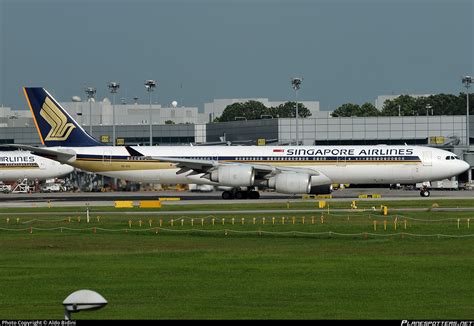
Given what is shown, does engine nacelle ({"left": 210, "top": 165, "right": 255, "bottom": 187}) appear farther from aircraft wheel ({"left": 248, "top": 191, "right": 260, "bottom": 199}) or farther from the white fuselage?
aircraft wheel ({"left": 248, "top": 191, "right": 260, "bottom": 199})

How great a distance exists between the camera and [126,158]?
273 ft

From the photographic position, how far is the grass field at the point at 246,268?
26.0 meters

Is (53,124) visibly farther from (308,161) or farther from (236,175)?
(308,161)

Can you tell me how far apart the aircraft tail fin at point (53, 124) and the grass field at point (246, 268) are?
29018mm

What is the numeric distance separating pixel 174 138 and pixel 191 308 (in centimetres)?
14693

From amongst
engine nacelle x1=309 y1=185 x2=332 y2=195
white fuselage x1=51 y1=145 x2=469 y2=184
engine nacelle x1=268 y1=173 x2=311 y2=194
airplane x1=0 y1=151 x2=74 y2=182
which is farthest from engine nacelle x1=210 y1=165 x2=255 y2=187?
airplane x1=0 y1=151 x2=74 y2=182

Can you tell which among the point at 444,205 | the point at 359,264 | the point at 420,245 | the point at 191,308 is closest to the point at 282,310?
the point at 191,308

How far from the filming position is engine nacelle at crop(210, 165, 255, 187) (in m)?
78.6

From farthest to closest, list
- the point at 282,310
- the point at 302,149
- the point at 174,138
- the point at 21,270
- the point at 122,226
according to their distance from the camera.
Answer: the point at 174,138 < the point at 302,149 < the point at 122,226 < the point at 21,270 < the point at 282,310

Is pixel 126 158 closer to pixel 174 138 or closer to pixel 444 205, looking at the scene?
pixel 444 205

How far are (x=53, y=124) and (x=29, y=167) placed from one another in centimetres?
2368

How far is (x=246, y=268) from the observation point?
3484cm

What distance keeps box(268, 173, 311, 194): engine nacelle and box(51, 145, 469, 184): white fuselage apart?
3.31 meters

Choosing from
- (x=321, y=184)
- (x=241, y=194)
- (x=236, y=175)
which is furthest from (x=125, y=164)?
(x=321, y=184)
